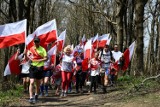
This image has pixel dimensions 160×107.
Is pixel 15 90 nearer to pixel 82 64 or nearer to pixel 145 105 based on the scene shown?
pixel 82 64

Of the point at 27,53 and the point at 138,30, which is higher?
the point at 138,30

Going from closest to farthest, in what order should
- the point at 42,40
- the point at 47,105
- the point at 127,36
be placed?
the point at 47,105
the point at 42,40
the point at 127,36

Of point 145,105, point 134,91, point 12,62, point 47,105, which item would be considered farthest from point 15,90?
point 145,105

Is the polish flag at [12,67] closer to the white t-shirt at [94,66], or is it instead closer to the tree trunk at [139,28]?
the white t-shirt at [94,66]

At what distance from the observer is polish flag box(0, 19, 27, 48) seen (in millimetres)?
11219

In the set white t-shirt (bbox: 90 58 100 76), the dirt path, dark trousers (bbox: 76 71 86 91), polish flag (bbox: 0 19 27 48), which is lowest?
the dirt path

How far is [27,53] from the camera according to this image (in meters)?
11.6

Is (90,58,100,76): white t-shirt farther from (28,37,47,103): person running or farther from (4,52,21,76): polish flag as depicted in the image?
(28,37,47,103): person running

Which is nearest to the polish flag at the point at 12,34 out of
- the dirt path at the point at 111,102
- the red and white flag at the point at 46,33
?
the red and white flag at the point at 46,33

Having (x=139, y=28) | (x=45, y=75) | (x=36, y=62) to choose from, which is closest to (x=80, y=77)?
(x=45, y=75)

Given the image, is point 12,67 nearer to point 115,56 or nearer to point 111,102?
point 111,102

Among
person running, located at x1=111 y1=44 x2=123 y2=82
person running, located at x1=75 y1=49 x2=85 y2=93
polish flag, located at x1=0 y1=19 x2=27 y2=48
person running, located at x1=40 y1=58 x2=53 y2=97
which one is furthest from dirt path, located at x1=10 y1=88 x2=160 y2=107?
person running, located at x1=111 y1=44 x2=123 y2=82

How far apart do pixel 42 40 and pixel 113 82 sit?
4966 mm

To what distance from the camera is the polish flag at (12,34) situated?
11.2 metres
